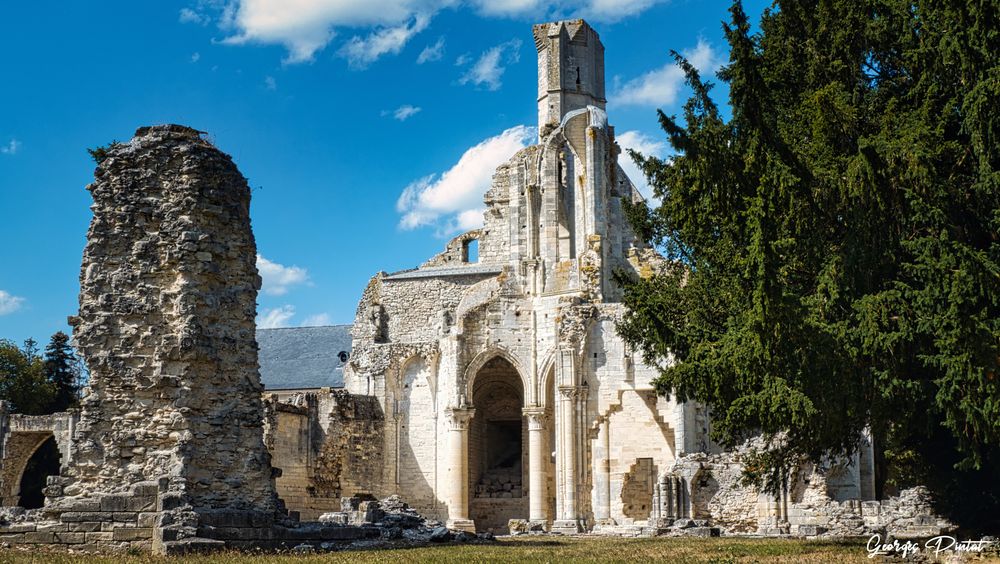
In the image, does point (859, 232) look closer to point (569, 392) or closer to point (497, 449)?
point (569, 392)

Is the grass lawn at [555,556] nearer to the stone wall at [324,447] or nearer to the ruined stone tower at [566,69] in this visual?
the stone wall at [324,447]

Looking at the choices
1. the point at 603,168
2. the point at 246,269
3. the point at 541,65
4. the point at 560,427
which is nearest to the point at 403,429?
the point at 560,427

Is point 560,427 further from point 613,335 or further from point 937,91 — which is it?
point 937,91

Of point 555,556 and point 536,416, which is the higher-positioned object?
point 536,416

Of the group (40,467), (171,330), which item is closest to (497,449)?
(40,467)

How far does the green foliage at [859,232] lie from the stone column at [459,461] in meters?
16.8

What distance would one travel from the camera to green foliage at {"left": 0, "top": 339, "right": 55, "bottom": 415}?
135ft

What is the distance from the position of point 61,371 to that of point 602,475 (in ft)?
78.1

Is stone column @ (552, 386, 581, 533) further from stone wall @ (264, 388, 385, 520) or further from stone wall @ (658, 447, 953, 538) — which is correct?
stone wall @ (264, 388, 385, 520)

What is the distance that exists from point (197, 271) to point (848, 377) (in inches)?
330

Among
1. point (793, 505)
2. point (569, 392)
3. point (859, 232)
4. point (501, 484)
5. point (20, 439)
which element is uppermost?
point (859, 232)

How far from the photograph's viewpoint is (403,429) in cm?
3491

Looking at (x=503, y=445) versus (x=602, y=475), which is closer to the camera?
(x=602, y=475)

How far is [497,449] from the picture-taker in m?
37.9
